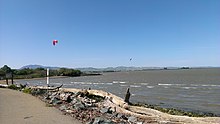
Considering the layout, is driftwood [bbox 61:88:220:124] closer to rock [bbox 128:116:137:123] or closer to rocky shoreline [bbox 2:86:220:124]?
rocky shoreline [bbox 2:86:220:124]

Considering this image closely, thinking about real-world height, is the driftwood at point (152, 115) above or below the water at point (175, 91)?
above

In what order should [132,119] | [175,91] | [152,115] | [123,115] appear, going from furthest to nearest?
[175,91], [123,115], [152,115], [132,119]

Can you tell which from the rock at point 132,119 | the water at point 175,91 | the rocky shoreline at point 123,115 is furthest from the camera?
the water at point 175,91

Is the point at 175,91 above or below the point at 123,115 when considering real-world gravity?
below

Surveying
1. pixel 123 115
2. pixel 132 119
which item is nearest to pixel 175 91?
pixel 123 115

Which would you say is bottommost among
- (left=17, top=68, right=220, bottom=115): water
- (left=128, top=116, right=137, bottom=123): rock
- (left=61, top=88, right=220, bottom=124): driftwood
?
(left=17, top=68, right=220, bottom=115): water

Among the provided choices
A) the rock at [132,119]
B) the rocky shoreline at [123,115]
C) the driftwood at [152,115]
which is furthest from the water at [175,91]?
the rock at [132,119]

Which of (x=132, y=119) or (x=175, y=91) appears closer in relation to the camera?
(x=132, y=119)

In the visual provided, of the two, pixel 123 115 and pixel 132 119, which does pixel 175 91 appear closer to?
pixel 123 115

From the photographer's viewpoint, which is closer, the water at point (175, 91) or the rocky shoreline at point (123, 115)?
the rocky shoreline at point (123, 115)

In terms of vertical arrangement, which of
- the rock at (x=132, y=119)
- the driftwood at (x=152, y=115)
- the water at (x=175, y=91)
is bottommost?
the water at (x=175, y=91)

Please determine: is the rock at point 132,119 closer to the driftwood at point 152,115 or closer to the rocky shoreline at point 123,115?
the rocky shoreline at point 123,115

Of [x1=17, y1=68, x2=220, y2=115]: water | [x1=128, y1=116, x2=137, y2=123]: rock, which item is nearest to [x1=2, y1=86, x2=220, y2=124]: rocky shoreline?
[x1=128, y1=116, x2=137, y2=123]: rock

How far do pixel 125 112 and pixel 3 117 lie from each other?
4541 mm
